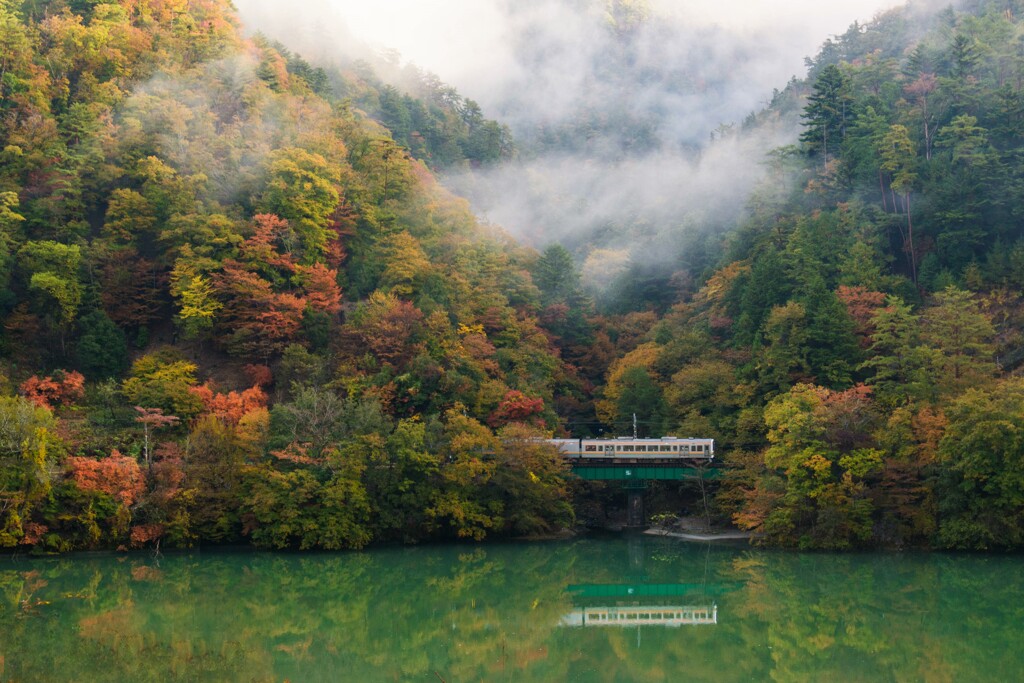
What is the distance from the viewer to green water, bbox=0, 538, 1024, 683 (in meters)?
19.8

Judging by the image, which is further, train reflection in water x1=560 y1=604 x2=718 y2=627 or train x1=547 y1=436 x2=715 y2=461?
train x1=547 y1=436 x2=715 y2=461

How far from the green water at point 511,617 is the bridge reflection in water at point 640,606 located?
0.29 ft

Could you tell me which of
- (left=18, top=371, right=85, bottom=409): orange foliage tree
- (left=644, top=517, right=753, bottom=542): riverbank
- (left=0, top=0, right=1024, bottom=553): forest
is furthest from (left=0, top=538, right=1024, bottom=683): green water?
(left=18, top=371, right=85, bottom=409): orange foliage tree

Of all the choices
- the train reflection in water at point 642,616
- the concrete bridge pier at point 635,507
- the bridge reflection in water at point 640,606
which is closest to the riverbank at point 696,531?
the concrete bridge pier at point 635,507

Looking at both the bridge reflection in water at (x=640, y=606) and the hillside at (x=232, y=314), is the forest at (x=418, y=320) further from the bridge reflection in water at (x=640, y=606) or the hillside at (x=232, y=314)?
the bridge reflection in water at (x=640, y=606)

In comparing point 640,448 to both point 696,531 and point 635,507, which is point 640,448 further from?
point 696,531

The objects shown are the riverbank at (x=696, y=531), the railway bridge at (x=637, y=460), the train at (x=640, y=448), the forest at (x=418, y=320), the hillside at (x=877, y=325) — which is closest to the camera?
the hillside at (x=877, y=325)

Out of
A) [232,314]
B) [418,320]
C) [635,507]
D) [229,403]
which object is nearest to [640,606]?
[635,507]

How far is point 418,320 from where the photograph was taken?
139ft

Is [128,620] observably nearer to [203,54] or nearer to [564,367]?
[564,367]

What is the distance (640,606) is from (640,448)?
45.2 feet

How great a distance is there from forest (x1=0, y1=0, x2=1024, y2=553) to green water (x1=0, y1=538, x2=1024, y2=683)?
7.00ft

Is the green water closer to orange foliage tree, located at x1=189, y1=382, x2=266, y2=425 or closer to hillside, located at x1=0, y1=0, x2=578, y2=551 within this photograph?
hillside, located at x1=0, y1=0, x2=578, y2=551

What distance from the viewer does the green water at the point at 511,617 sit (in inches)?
779
